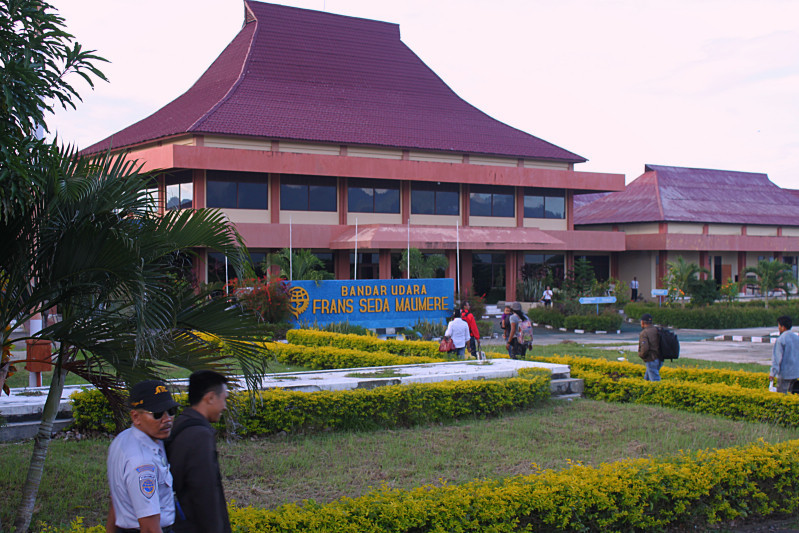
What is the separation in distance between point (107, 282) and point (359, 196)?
93.4 ft

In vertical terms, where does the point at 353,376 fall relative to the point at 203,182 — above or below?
below

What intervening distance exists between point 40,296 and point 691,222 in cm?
4059

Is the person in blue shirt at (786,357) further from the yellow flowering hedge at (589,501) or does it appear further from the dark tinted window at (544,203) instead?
the dark tinted window at (544,203)

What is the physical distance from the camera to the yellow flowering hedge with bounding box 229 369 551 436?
8750mm

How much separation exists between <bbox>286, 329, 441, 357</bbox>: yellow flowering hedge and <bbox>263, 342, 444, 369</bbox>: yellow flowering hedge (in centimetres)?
64

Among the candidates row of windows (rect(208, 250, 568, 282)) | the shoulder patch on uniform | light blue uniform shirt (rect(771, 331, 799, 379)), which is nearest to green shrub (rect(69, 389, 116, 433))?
the shoulder patch on uniform

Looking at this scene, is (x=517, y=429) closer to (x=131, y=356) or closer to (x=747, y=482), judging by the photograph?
(x=747, y=482)

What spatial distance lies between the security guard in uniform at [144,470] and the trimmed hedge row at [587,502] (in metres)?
1.39

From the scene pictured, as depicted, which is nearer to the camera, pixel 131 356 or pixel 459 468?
pixel 131 356

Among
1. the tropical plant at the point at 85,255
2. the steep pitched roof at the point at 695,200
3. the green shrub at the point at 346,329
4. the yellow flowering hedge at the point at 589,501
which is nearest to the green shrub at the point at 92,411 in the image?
the tropical plant at the point at 85,255

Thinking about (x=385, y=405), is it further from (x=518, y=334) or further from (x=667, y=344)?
(x=518, y=334)

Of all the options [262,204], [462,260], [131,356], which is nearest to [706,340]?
[462,260]

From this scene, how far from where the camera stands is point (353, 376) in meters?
10.8

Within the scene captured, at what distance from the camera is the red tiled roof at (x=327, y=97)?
3173 centimetres
